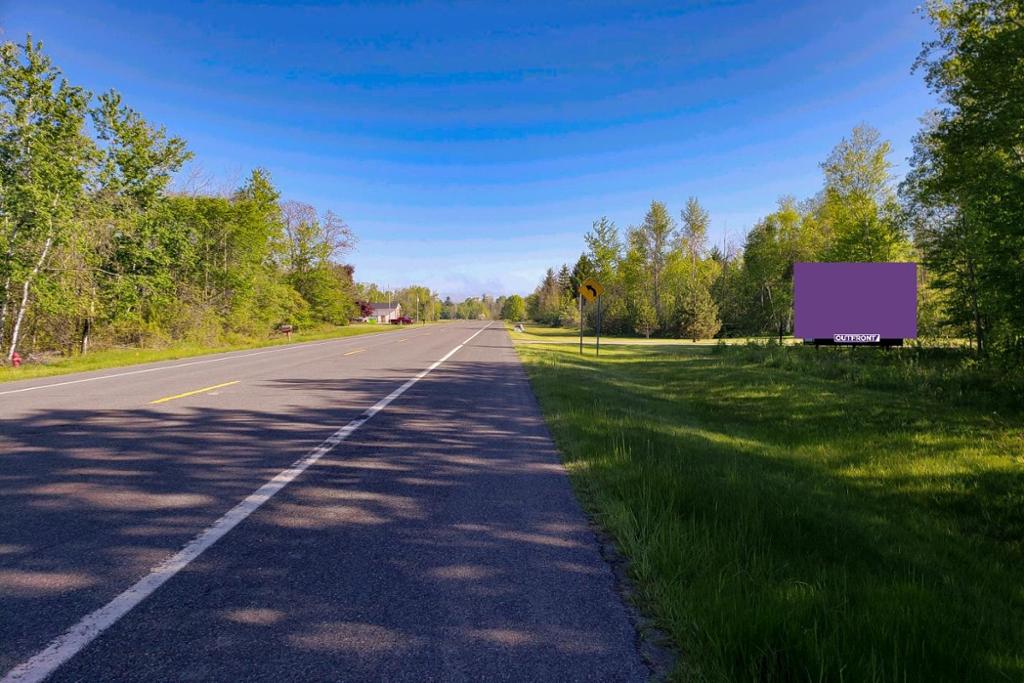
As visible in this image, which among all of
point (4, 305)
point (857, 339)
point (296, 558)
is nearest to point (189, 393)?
point (296, 558)

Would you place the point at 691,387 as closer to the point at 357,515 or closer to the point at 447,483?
the point at 447,483

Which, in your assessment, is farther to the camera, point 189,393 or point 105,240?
point 105,240

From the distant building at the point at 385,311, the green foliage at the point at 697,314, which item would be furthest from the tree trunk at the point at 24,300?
the distant building at the point at 385,311

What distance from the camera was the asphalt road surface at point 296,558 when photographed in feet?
7.44

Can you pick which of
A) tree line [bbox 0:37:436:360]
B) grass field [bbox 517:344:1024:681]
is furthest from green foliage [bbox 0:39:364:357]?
grass field [bbox 517:344:1024:681]

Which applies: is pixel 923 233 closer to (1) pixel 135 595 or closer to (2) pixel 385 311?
(1) pixel 135 595

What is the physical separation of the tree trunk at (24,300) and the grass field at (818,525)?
1891cm

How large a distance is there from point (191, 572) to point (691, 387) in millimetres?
13683

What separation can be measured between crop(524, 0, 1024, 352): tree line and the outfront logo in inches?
82.5

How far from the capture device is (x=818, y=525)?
14.2 feet

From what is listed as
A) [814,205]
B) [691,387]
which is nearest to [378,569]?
[691,387]

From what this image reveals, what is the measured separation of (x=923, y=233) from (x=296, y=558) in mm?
28568

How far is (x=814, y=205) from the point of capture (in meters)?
49.1

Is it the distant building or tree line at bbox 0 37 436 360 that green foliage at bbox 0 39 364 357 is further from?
the distant building
